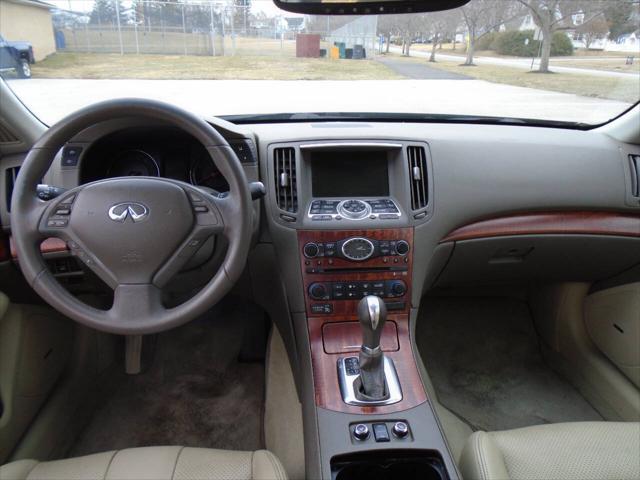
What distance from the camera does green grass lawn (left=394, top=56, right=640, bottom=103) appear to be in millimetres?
2137

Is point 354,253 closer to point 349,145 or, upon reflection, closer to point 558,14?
point 349,145

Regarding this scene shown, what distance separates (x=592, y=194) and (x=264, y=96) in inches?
57.5

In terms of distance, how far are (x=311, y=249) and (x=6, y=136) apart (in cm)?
115

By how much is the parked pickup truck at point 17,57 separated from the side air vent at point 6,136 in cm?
29

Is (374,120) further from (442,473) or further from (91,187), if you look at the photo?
(442,473)

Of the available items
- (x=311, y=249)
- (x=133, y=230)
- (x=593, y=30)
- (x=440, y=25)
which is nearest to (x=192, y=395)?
(x=311, y=249)

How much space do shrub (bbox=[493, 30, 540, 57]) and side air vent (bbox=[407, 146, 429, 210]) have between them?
2.18 ft

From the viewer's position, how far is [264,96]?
2172 mm

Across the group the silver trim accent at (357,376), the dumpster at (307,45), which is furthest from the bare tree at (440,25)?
the silver trim accent at (357,376)

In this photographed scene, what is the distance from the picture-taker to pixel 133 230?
1.31 meters

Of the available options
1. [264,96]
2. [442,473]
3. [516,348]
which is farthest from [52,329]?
[516,348]

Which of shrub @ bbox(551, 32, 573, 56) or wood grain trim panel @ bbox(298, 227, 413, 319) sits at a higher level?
shrub @ bbox(551, 32, 573, 56)

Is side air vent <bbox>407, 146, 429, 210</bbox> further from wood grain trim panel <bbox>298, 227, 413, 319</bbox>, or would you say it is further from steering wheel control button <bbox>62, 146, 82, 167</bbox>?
steering wheel control button <bbox>62, 146, 82, 167</bbox>

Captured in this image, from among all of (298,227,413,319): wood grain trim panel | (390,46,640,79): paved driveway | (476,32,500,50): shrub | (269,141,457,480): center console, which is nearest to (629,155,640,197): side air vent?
(390,46,640,79): paved driveway
